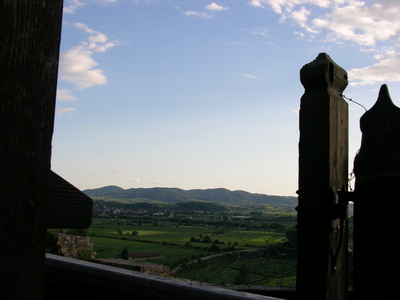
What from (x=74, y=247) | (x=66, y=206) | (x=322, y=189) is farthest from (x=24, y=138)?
(x=74, y=247)

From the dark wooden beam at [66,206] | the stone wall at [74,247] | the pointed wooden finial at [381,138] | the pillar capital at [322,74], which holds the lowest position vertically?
the stone wall at [74,247]

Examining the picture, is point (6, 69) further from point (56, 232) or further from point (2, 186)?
point (56, 232)

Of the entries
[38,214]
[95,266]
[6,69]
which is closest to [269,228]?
[95,266]

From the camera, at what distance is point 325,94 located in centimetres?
145

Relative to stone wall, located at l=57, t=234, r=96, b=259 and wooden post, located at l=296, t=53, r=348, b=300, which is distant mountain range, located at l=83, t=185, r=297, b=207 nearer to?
stone wall, located at l=57, t=234, r=96, b=259

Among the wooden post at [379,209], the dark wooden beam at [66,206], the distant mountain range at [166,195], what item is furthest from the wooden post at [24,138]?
the distant mountain range at [166,195]

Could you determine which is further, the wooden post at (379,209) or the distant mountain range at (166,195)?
the distant mountain range at (166,195)

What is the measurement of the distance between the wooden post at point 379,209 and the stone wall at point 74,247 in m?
12.2

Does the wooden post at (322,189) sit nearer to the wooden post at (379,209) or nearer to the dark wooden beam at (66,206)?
the wooden post at (379,209)

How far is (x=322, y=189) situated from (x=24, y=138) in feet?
3.13

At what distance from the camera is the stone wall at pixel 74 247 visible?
1258cm

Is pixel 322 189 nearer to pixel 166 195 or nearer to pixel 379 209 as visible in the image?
pixel 379 209

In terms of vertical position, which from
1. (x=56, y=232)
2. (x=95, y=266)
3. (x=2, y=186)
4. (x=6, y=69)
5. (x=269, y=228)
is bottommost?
(x=56, y=232)

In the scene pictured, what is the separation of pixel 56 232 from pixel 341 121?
1273 cm
